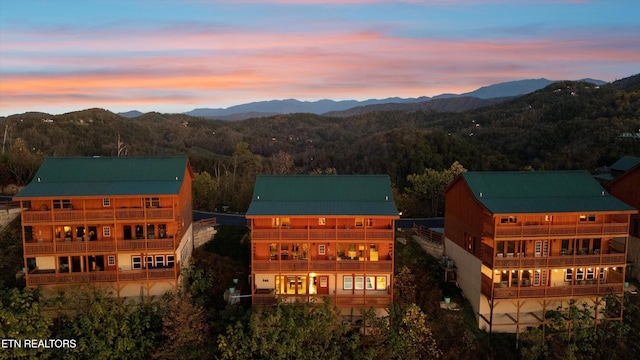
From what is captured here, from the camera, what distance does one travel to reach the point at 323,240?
104ft

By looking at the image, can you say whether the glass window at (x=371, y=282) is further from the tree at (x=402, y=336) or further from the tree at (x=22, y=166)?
the tree at (x=22, y=166)

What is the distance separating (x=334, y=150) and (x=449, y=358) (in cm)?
9749

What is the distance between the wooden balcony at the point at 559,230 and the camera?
101ft

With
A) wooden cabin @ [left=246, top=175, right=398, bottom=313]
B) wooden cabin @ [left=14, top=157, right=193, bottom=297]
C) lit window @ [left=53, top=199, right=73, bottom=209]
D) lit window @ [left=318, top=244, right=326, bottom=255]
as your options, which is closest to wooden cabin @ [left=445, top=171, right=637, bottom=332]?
wooden cabin @ [left=246, top=175, right=398, bottom=313]

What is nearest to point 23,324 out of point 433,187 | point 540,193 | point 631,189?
point 540,193

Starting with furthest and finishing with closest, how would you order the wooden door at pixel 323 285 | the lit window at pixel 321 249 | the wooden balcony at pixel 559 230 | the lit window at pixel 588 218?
the lit window at pixel 321 249 < the wooden door at pixel 323 285 < the lit window at pixel 588 218 < the wooden balcony at pixel 559 230

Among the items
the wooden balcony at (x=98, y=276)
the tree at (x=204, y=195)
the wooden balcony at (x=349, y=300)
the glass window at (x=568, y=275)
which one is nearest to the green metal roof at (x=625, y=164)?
the glass window at (x=568, y=275)

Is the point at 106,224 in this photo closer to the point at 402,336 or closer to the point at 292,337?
the point at 292,337

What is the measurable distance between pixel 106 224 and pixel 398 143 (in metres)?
75.4

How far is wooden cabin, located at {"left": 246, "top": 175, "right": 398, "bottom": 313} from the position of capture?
3158 centimetres

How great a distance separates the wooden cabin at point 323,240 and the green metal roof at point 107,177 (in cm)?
674

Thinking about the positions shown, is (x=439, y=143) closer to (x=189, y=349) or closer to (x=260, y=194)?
(x=260, y=194)

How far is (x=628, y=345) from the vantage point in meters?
32.0

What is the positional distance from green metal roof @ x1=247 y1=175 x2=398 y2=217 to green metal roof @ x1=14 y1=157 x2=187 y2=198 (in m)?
6.47
